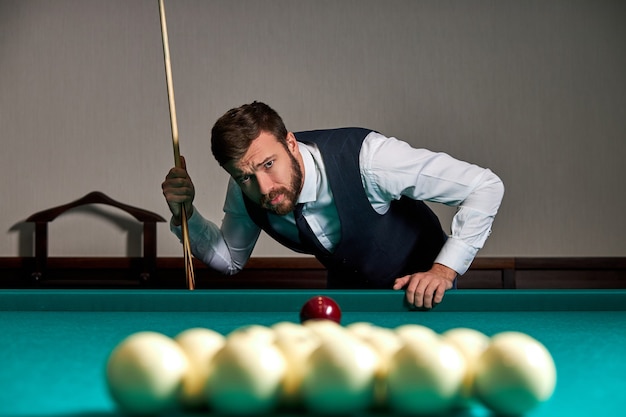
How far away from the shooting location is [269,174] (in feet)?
7.18

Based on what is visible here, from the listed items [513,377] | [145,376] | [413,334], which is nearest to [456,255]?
[413,334]

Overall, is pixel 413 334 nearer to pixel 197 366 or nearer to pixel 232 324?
pixel 197 366

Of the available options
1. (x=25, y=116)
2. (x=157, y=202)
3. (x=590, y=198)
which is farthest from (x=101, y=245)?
(x=590, y=198)

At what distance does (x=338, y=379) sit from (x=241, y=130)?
157cm

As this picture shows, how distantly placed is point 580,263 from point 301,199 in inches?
91.1

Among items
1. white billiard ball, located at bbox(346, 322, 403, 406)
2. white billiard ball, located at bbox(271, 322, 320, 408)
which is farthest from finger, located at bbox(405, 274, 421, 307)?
white billiard ball, located at bbox(271, 322, 320, 408)

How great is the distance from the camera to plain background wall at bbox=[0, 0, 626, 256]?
4086 millimetres

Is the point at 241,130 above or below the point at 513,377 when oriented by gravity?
above

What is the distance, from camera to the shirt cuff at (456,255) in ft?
6.96

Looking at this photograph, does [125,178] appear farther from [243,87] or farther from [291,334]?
[291,334]

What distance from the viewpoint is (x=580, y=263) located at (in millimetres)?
3986

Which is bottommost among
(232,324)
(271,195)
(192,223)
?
(232,324)

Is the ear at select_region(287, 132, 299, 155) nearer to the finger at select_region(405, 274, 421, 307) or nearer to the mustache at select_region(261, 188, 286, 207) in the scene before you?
the mustache at select_region(261, 188, 286, 207)

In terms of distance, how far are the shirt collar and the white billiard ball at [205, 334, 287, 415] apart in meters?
1.58
